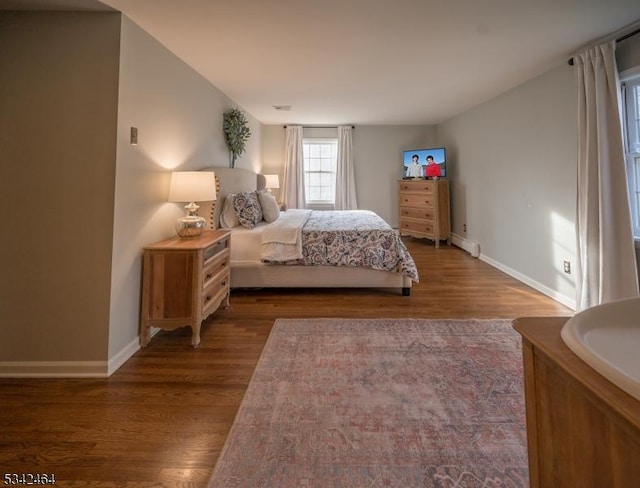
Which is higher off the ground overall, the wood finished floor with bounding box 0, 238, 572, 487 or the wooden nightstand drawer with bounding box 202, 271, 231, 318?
the wooden nightstand drawer with bounding box 202, 271, 231, 318

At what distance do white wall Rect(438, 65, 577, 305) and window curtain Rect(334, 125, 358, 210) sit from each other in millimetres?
2146

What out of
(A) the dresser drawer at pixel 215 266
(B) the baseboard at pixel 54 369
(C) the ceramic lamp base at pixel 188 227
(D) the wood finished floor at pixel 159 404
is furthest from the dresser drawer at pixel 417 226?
(B) the baseboard at pixel 54 369

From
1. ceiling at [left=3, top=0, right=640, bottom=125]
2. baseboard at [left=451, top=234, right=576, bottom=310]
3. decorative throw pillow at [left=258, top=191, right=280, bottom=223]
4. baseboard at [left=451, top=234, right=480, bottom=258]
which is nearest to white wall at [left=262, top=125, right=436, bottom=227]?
baseboard at [left=451, top=234, right=480, bottom=258]

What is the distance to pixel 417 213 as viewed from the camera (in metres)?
5.75

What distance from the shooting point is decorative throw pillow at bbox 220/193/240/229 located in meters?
3.38

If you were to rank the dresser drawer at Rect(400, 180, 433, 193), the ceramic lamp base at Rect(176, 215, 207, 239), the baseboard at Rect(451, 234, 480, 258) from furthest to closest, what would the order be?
the dresser drawer at Rect(400, 180, 433, 193) → the baseboard at Rect(451, 234, 480, 258) → the ceramic lamp base at Rect(176, 215, 207, 239)

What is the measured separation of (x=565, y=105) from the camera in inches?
111

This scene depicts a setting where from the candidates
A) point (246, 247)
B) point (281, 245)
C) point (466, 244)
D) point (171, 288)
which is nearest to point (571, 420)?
point (171, 288)

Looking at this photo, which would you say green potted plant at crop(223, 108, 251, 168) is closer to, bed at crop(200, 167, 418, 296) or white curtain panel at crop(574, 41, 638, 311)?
bed at crop(200, 167, 418, 296)

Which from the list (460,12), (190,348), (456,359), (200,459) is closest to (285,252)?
(190,348)

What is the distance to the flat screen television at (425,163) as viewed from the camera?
5.56m

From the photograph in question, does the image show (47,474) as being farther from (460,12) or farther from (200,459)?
(460,12)

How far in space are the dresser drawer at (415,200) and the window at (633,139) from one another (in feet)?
10.1

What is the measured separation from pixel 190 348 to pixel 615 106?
3.75 metres
